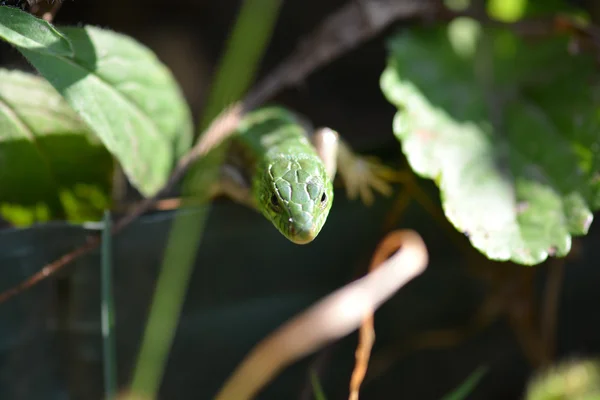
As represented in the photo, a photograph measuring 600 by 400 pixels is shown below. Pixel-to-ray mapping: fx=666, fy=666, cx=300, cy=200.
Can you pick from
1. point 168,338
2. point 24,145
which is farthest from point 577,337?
point 24,145

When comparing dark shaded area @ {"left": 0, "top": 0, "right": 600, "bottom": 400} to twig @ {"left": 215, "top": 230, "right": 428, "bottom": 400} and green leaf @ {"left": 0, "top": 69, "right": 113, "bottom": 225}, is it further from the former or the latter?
twig @ {"left": 215, "top": 230, "right": 428, "bottom": 400}

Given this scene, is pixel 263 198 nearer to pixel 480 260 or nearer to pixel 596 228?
pixel 480 260

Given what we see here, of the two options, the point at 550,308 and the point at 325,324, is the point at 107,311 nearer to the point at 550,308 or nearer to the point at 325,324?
the point at 325,324

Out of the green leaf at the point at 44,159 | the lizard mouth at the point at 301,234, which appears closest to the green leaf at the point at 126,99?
the green leaf at the point at 44,159

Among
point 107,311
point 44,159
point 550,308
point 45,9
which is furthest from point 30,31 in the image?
point 550,308

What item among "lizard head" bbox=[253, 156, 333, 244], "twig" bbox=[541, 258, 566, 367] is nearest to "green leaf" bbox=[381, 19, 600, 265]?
"lizard head" bbox=[253, 156, 333, 244]
